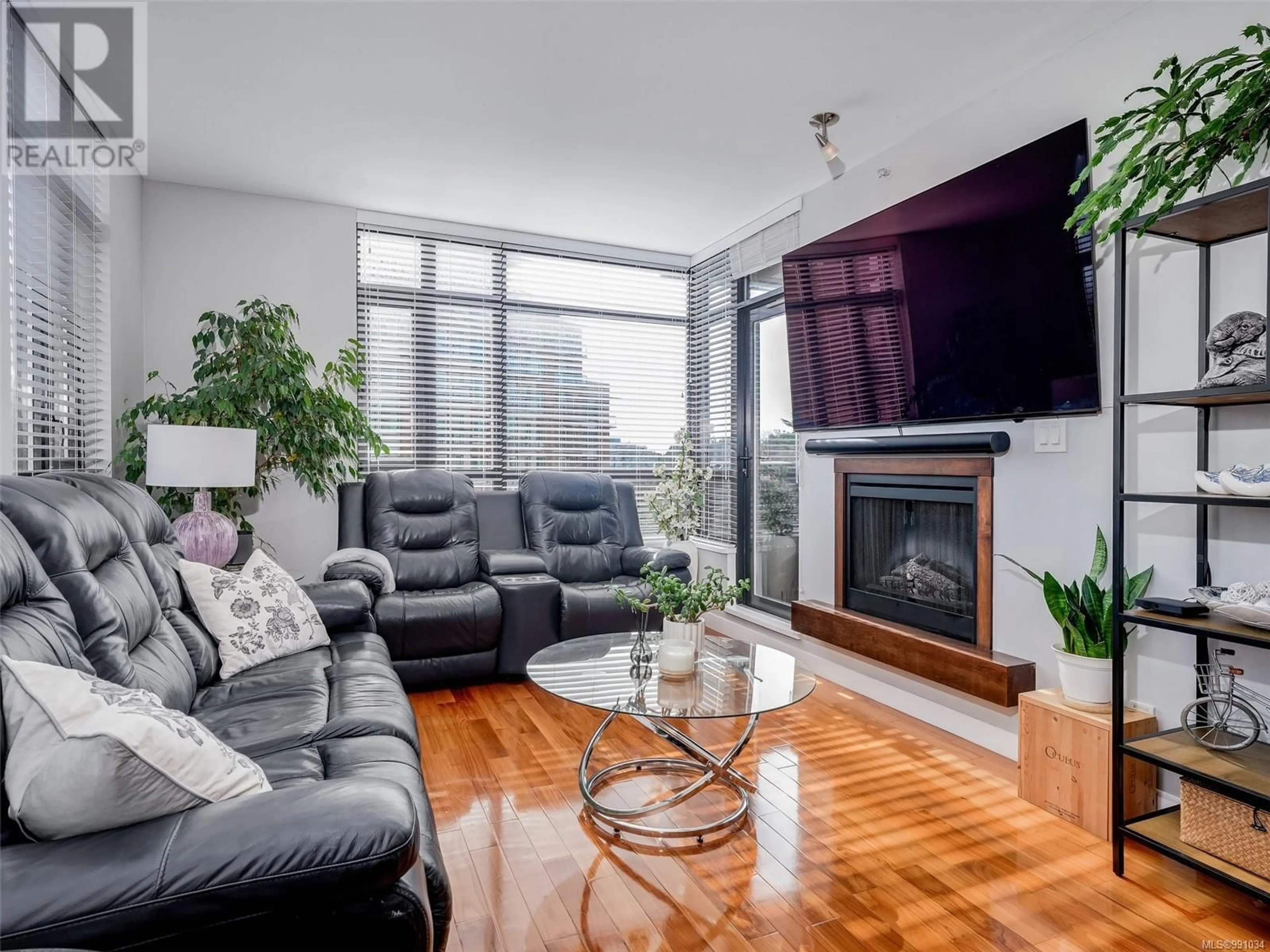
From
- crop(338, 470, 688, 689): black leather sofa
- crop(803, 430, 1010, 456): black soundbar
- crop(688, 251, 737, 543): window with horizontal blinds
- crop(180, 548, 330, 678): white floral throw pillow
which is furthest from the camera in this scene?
crop(688, 251, 737, 543): window with horizontal blinds

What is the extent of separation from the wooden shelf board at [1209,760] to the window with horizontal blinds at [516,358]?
3559 mm

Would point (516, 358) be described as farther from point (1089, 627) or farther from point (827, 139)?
point (1089, 627)

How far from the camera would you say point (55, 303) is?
282 cm

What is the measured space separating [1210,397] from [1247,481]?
0.76 ft

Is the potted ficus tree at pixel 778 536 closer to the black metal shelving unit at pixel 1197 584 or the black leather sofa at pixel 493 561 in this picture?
the black leather sofa at pixel 493 561

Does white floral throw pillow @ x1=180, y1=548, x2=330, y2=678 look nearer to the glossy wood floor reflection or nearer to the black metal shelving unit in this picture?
the glossy wood floor reflection

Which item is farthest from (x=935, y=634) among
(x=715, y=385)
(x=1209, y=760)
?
(x=715, y=385)

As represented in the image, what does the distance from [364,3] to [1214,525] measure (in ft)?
10.3

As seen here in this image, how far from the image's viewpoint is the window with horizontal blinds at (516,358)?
15.1 feet

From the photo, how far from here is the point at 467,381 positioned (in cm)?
479

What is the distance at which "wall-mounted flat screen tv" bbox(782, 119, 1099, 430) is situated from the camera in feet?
8.36

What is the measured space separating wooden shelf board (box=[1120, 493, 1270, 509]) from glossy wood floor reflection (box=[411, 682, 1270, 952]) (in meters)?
1.03

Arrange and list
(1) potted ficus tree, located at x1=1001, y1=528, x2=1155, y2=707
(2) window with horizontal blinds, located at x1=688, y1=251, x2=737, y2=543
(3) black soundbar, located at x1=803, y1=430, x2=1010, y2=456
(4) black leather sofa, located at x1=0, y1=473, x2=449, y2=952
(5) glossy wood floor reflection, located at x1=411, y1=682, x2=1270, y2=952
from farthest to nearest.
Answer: (2) window with horizontal blinds, located at x1=688, y1=251, x2=737, y2=543
(3) black soundbar, located at x1=803, y1=430, x2=1010, y2=456
(1) potted ficus tree, located at x1=1001, y1=528, x2=1155, y2=707
(5) glossy wood floor reflection, located at x1=411, y1=682, x2=1270, y2=952
(4) black leather sofa, located at x1=0, y1=473, x2=449, y2=952

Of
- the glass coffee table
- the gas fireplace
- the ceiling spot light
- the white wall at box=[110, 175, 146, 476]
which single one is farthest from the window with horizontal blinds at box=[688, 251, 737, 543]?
the white wall at box=[110, 175, 146, 476]
